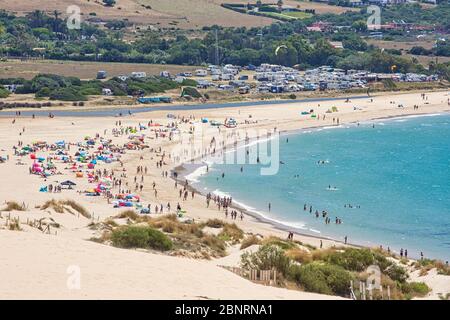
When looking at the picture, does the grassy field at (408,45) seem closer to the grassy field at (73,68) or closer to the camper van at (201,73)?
the grassy field at (73,68)

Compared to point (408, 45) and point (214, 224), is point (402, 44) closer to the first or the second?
point (408, 45)

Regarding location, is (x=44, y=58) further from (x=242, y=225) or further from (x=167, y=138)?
(x=242, y=225)

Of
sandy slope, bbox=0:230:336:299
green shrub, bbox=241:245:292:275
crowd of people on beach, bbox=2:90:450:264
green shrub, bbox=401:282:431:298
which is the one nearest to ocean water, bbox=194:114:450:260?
crowd of people on beach, bbox=2:90:450:264

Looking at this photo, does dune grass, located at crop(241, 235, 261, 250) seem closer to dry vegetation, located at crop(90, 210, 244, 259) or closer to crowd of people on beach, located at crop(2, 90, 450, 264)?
dry vegetation, located at crop(90, 210, 244, 259)

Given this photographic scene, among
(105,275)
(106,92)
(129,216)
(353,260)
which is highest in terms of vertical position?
(105,275)

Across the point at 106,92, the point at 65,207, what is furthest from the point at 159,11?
the point at 65,207

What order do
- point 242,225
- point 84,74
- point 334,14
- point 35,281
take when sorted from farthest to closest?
point 334,14, point 84,74, point 242,225, point 35,281

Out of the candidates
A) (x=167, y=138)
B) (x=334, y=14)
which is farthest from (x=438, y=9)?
(x=167, y=138)
